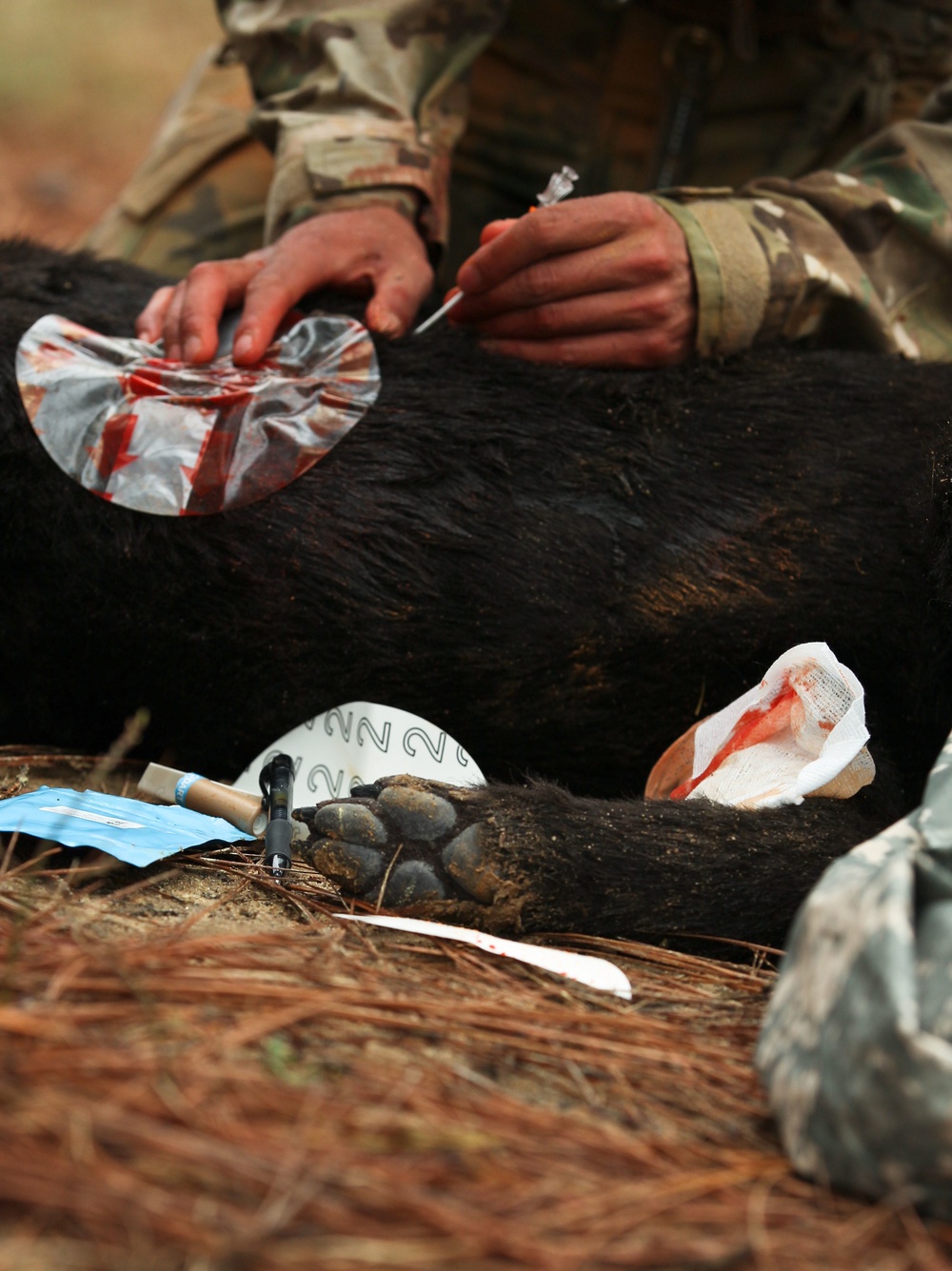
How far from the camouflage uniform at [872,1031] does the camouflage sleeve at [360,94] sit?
1980mm

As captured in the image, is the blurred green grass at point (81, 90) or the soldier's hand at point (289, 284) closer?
the soldier's hand at point (289, 284)

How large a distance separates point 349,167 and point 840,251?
1.06 meters

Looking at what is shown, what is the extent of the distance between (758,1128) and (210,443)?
1322 millimetres

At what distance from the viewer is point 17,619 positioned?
1.88 metres

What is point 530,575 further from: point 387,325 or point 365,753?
point 387,325

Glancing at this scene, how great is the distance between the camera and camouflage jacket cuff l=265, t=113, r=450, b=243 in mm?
2492

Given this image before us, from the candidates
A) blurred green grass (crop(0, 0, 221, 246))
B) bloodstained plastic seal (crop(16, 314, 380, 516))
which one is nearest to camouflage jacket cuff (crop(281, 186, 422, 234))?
bloodstained plastic seal (crop(16, 314, 380, 516))

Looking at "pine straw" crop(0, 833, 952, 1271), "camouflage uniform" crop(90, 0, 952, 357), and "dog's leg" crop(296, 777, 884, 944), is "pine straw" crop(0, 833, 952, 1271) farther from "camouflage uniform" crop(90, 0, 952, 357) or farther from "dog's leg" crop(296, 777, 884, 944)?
"camouflage uniform" crop(90, 0, 952, 357)

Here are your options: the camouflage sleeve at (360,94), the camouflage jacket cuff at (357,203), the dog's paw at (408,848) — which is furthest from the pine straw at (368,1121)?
the camouflage sleeve at (360,94)

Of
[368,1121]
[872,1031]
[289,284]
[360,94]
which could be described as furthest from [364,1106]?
[360,94]

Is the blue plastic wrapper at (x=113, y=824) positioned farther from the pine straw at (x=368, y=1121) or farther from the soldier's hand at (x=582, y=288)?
the soldier's hand at (x=582, y=288)

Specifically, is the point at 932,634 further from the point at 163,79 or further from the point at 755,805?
the point at 163,79

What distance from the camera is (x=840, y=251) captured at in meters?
2.34

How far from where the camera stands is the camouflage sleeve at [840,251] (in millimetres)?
2154
